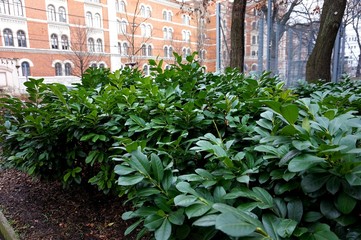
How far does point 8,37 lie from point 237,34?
28.2 metres

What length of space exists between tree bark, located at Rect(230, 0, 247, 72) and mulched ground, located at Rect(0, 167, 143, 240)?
13.6 ft

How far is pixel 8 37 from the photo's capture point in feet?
84.3

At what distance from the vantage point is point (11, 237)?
2.23 m

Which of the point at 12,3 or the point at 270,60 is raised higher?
the point at 12,3

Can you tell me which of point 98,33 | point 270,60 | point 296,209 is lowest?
point 296,209

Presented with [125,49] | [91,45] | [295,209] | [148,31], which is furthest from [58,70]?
[295,209]

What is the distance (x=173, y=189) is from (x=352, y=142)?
623 mm

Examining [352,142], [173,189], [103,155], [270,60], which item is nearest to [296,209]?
[352,142]

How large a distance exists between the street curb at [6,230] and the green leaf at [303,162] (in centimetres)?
245

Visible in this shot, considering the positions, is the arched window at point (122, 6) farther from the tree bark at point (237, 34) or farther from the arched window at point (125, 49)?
the tree bark at point (237, 34)

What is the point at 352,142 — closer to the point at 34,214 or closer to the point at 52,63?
the point at 34,214

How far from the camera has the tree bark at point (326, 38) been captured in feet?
13.7

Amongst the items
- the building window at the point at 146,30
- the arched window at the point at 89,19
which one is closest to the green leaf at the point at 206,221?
the arched window at the point at 89,19

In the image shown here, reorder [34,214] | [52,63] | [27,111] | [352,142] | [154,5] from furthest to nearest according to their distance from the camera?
[154,5] → [52,63] → [34,214] → [27,111] → [352,142]
